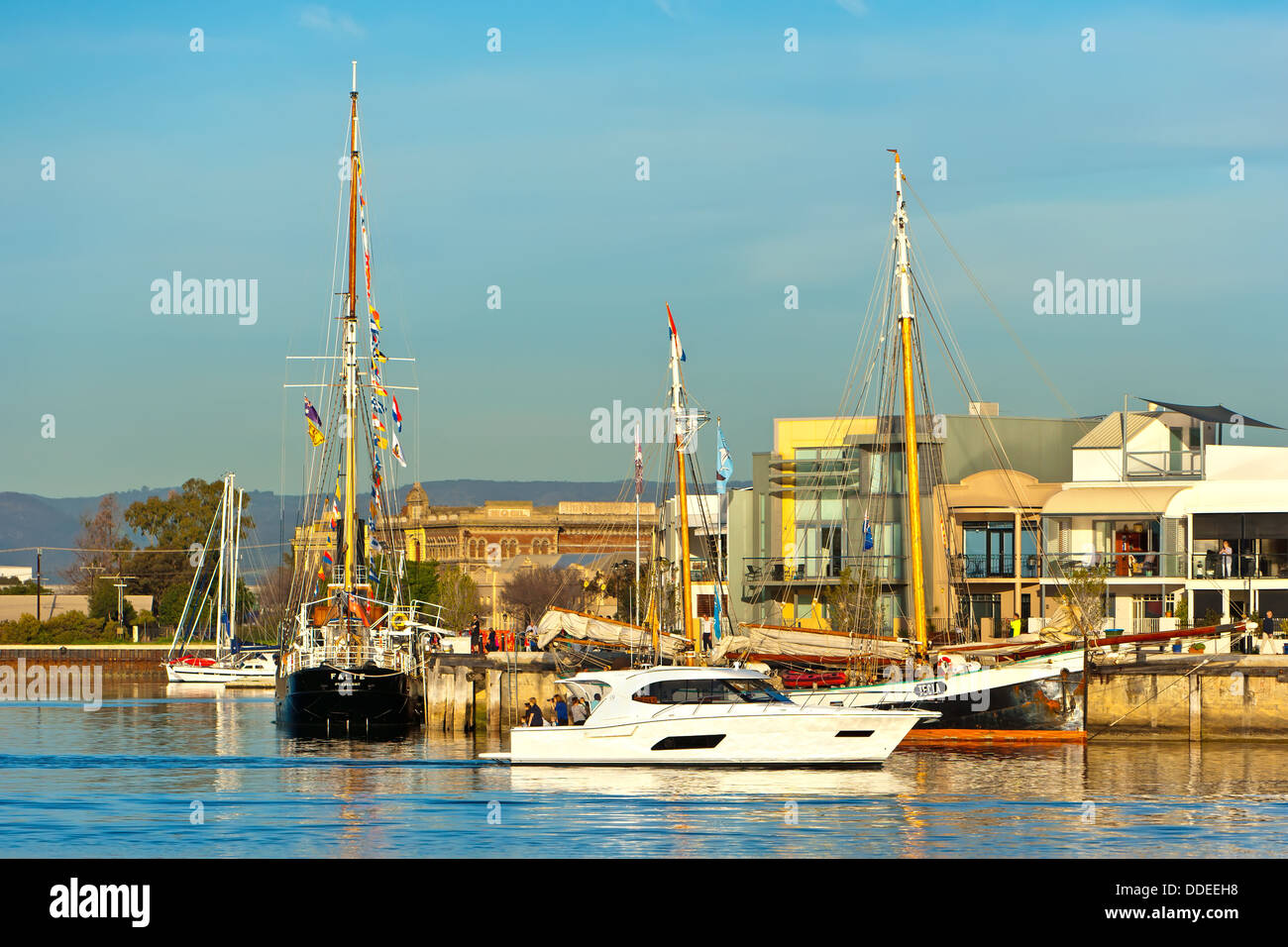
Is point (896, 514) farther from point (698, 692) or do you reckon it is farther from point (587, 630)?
point (698, 692)

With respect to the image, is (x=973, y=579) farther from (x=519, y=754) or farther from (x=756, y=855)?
(x=756, y=855)

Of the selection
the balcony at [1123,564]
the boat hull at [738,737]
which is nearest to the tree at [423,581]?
the balcony at [1123,564]

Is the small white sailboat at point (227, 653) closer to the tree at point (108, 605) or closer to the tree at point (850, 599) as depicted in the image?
the tree at point (108, 605)

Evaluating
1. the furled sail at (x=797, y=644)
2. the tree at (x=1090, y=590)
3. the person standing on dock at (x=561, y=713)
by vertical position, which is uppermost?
the tree at (x=1090, y=590)

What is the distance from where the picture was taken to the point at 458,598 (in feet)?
429

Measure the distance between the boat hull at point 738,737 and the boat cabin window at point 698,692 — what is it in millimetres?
457

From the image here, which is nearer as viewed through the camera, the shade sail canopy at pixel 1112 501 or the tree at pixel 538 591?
the shade sail canopy at pixel 1112 501

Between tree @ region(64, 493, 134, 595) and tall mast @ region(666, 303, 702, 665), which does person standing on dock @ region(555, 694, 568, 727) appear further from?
tree @ region(64, 493, 134, 595)

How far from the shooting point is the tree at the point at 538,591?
147 m

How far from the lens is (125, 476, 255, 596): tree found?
159875mm

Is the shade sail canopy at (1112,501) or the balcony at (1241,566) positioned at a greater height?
the shade sail canopy at (1112,501)

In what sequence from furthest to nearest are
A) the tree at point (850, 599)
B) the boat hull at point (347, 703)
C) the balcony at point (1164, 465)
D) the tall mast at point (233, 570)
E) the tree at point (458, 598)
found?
the tree at point (458, 598)
the tall mast at point (233, 570)
the balcony at point (1164, 465)
the tree at point (850, 599)
the boat hull at point (347, 703)

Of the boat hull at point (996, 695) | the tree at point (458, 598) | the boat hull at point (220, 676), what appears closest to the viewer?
the boat hull at point (996, 695)

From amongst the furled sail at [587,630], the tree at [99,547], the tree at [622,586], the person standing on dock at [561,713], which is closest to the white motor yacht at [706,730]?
the person standing on dock at [561,713]
